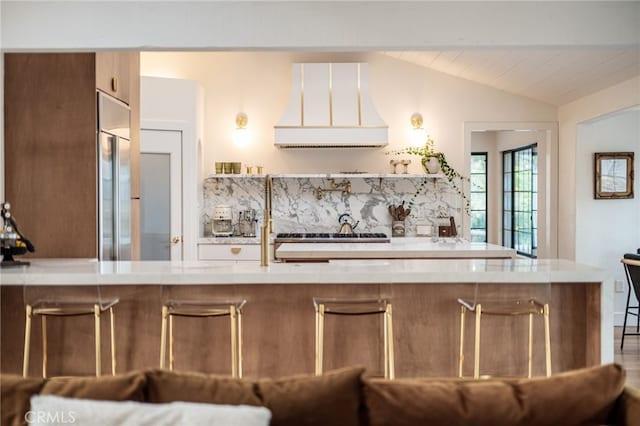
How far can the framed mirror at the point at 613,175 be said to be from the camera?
5.90 metres

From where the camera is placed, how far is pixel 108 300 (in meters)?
3.13

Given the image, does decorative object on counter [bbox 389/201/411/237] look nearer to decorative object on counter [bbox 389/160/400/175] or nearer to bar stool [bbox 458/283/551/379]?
decorative object on counter [bbox 389/160/400/175]

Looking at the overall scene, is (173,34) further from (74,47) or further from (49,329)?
(49,329)

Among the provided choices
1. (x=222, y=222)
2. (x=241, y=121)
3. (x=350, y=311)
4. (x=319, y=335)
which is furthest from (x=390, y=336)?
(x=241, y=121)

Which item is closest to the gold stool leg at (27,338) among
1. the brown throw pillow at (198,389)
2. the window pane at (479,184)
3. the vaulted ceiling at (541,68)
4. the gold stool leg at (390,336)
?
the brown throw pillow at (198,389)

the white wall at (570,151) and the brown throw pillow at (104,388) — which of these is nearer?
the brown throw pillow at (104,388)

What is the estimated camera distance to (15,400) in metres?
1.67

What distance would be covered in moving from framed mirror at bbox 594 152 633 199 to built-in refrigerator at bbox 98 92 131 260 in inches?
180

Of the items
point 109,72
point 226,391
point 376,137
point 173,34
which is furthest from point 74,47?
point 376,137

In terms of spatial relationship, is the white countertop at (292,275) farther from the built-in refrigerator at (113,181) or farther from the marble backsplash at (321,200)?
the marble backsplash at (321,200)

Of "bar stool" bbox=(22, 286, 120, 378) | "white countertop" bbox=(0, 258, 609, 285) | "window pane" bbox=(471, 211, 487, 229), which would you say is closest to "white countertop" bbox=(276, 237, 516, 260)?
"white countertop" bbox=(0, 258, 609, 285)

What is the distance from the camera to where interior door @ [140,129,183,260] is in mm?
5941

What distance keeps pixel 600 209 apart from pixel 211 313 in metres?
4.62

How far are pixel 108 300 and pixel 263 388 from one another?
1739 millimetres
